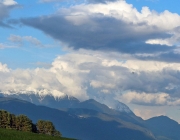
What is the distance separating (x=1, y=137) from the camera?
406ft

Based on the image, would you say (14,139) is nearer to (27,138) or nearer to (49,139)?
(27,138)

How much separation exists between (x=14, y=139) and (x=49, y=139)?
24.2 m

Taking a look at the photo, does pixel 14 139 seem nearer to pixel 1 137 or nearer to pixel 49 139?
pixel 1 137

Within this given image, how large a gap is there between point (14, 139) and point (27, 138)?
10.6m

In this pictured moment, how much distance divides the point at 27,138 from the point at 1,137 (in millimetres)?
14646

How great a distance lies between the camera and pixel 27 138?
5389 inches

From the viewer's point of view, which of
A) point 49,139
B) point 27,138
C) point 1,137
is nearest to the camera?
point 1,137

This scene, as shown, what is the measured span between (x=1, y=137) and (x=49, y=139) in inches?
1118

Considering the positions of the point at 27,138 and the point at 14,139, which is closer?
the point at 14,139

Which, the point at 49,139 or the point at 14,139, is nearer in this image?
the point at 14,139

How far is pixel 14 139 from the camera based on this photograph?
127 meters

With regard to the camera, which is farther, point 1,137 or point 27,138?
point 27,138

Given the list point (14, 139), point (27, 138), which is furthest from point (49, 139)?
point (14, 139)

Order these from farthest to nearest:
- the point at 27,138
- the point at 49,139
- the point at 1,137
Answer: the point at 49,139, the point at 27,138, the point at 1,137
